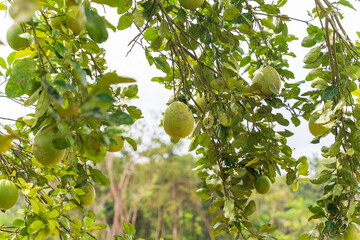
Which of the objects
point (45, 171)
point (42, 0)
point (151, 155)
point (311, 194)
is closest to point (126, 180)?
point (151, 155)

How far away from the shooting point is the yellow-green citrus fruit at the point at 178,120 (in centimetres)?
100

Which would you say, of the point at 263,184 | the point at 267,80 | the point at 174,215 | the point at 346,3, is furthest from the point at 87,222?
the point at 174,215

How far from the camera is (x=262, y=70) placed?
3.89ft

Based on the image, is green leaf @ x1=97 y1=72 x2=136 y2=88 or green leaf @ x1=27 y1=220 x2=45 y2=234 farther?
green leaf @ x1=27 y1=220 x2=45 y2=234

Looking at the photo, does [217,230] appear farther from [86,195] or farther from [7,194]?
[7,194]

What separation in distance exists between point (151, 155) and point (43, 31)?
34.0 feet

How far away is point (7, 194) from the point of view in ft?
3.37

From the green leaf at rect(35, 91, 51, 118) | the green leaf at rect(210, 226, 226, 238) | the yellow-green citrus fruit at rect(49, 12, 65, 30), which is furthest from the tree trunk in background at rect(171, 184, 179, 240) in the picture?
the green leaf at rect(35, 91, 51, 118)

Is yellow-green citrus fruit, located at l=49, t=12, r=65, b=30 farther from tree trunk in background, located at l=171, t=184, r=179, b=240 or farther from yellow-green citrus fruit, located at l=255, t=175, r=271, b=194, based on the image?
tree trunk in background, located at l=171, t=184, r=179, b=240

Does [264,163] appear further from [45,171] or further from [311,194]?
[311,194]

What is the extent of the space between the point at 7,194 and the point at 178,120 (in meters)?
0.51

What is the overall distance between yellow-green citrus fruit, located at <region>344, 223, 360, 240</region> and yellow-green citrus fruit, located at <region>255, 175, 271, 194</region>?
266mm

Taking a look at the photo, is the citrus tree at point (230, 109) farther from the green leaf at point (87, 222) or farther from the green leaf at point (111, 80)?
the green leaf at point (111, 80)

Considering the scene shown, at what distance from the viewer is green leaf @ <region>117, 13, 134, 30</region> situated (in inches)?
41.5
